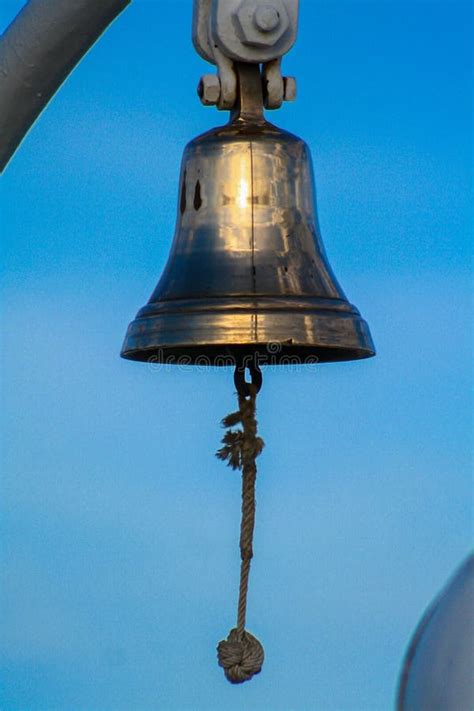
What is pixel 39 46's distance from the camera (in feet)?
10.4

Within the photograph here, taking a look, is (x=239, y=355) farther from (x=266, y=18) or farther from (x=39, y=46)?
(x=39, y=46)

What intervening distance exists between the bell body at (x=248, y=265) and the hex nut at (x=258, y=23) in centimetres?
19

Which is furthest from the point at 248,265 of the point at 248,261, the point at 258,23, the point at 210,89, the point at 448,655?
the point at 448,655

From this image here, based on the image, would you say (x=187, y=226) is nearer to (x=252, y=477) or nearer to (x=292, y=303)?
(x=292, y=303)

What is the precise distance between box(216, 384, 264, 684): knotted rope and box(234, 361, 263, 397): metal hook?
0.06 ft

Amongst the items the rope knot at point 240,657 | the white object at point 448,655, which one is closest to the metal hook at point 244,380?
the rope knot at point 240,657

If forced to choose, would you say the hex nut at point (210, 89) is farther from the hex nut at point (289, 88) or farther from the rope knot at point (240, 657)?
the rope knot at point (240, 657)

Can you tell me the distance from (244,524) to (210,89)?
2.85 ft

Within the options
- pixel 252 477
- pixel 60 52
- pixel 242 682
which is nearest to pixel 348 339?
pixel 252 477

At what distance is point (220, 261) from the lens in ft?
9.70

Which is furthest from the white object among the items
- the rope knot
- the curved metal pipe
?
the curved metal pipe

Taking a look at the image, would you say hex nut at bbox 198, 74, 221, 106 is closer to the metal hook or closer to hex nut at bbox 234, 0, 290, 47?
hex nut at bbox 234, 0, 290, 47

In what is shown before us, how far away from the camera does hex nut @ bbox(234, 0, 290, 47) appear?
2932 millimetres

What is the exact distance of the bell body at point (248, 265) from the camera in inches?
112
